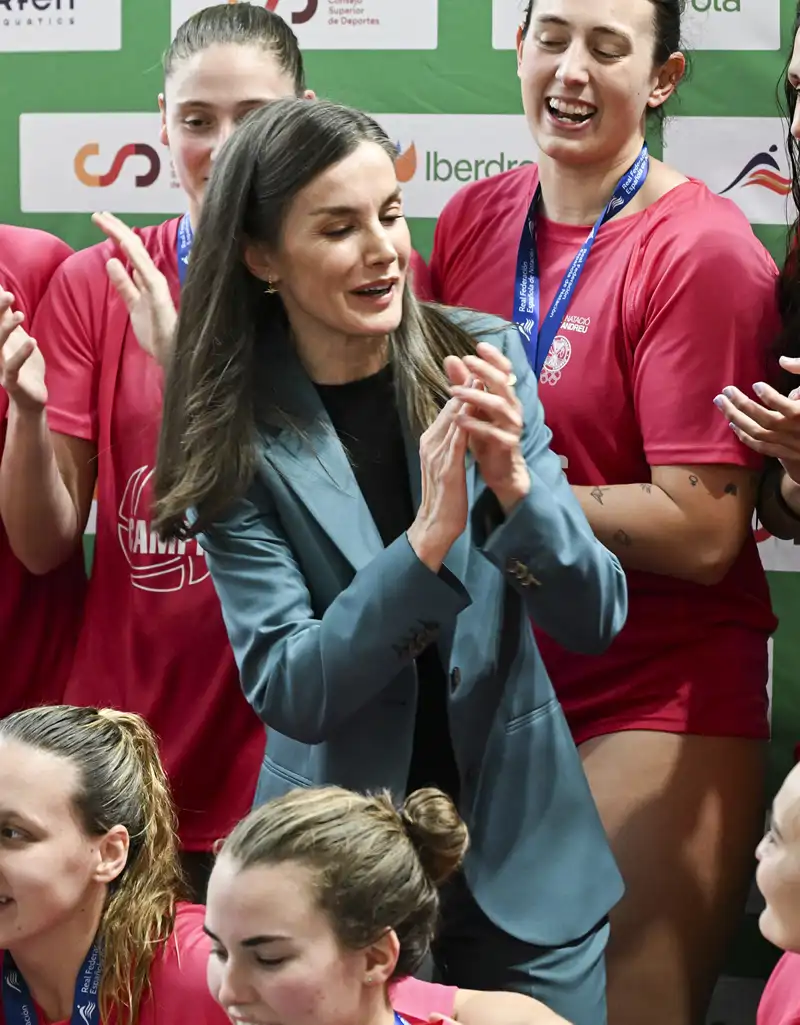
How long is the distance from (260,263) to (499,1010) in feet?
3.32

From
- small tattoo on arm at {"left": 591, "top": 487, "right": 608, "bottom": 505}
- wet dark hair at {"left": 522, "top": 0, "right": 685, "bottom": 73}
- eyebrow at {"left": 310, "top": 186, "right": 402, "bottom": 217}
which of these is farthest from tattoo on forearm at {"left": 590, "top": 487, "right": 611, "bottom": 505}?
wet dark hair at {"left": 522, "top": 0, "right": 685, "bottom": 73}

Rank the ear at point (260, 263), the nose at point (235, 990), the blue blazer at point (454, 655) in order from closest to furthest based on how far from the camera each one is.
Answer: the nose at point (235, 990) < the blue blazer at point (454, 655) < the ear at point (260, 263)

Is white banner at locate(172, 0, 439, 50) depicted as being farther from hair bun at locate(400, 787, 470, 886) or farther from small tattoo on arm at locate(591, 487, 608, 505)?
hair bun at locate(400, 787, 470, 886)

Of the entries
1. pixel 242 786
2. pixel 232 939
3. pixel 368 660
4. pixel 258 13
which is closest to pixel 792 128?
pixel 258 13

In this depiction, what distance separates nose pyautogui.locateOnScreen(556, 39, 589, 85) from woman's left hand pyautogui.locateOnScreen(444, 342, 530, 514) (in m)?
0.77

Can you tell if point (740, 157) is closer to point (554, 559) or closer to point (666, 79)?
point (666, 79)

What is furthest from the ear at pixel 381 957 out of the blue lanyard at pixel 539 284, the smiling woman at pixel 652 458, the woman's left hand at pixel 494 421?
the blue lanyard at pixel 539 284

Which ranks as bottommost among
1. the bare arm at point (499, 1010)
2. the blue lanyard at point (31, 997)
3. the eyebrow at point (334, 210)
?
the blue lanyard at point (31, 997)

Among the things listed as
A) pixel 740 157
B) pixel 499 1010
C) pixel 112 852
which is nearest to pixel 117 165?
pixel 740 157

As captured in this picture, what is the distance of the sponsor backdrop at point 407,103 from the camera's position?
305 cm

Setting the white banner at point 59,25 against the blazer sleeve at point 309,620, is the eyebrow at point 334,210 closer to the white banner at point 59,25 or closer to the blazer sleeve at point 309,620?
the blazer sleeve at point 309,620

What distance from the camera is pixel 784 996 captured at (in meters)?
1.90

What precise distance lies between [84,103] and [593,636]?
189 cm

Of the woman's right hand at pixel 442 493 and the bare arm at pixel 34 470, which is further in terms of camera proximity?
the bare arm at pixel 34 470
